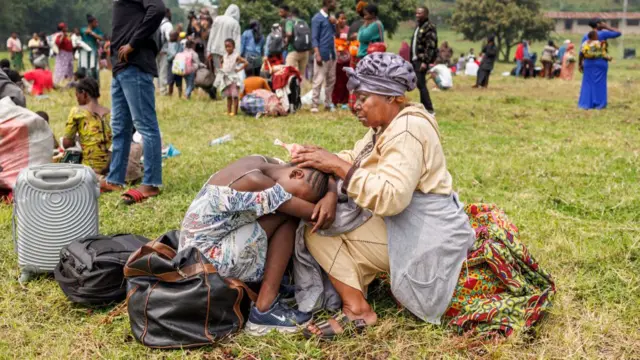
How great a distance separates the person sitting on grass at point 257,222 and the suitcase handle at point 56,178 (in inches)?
43.9

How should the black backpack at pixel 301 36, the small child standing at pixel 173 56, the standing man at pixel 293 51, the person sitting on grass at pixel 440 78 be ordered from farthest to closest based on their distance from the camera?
the person sitting on grass at pixel 440 78, the small child standing at pixel 173 56, the standing man at pixel 293 51, the black backpack at pixel 301 36

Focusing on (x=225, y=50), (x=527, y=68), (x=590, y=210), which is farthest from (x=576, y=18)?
(x=590, y=210)

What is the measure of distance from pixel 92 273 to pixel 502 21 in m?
45.3

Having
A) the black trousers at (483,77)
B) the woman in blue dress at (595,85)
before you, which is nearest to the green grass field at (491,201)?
the woman in blue dress at (595,85)

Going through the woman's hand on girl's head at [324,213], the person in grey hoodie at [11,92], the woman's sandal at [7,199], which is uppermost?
the woman's hand on girl's head at [324,213]

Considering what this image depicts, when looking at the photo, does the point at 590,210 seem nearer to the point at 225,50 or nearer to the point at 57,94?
the point at 225,50

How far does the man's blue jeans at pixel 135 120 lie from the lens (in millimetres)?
5379

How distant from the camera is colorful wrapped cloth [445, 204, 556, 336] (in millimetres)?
3074

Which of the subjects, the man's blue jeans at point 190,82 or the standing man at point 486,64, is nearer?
the man's blue jeans at point 190,82

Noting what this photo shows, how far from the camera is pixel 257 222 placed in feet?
10.3

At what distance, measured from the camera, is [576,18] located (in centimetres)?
6956

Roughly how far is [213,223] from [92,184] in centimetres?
130

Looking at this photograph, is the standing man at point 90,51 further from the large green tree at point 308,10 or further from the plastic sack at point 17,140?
the large green tree at point 308,10

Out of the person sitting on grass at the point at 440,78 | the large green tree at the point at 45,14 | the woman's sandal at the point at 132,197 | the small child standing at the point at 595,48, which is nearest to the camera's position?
the woman's sandal at the point at 132,197
